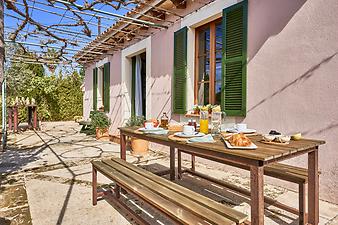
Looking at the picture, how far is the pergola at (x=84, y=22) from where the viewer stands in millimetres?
4094

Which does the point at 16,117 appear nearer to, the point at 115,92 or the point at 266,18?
the point at 115,92

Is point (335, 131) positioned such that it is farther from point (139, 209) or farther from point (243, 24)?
point (139, 209)

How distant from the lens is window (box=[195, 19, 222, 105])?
147 inches

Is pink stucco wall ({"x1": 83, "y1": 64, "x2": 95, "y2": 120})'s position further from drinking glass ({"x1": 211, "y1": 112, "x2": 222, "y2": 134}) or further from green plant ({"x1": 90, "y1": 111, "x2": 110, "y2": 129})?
drinking glass ({"x1": 211, "y1": 112, "x2": 222, "y2": 134})

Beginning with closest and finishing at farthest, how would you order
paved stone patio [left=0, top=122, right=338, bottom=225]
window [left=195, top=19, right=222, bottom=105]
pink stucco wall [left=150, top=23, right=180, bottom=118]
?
1. paved stone patio [left=0, top=122, right=338, bottom=225]
2. window [left=195, top=19, right=222, bottom=105]
3. pink stucco wall [left=150, top=23, right=180, bottom=118]

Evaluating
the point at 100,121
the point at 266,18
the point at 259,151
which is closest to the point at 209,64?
the point at 266,18

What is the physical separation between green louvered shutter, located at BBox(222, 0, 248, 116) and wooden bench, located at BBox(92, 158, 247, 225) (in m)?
1.81

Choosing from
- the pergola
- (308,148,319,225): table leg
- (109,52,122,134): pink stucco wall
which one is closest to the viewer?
(308,148,319,225): table leg

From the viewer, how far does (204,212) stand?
1.24 meters

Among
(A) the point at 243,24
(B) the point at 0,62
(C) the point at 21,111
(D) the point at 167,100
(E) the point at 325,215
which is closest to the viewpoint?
(B) the point at 0,62

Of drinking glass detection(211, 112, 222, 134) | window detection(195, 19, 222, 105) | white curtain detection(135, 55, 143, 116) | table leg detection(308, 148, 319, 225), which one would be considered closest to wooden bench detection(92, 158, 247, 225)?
drinking glass detection(211, 112, 222, 134)

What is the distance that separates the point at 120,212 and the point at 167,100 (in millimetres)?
2847

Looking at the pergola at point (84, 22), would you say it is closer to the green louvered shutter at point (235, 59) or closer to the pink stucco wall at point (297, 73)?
the green louvered shutter at point (235, 59)

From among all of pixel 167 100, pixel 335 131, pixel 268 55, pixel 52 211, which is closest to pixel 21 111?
pixel 167 100
